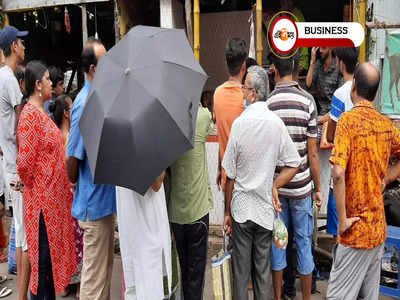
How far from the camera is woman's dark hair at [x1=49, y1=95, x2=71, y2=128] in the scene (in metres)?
3.57

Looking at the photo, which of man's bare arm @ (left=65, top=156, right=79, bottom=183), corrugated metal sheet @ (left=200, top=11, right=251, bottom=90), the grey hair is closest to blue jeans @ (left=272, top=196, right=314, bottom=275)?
the grey hair

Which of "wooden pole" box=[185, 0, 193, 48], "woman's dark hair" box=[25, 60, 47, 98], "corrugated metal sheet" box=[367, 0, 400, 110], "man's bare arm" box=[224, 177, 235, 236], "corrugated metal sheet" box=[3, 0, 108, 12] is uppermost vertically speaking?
"corrugated metal sheet" box=[3, 0, 108, 12]

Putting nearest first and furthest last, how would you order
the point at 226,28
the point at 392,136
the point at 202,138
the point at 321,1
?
the point at 392,136 < the point at 202,138 < the point at 226,28 < the point at 321,1

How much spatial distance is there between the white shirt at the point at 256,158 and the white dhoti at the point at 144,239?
71cm

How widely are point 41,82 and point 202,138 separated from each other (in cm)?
138

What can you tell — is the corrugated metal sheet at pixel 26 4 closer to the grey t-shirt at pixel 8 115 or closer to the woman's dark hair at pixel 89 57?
the grey t-shirt at pixel 8 115

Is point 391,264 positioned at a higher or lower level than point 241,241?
lower

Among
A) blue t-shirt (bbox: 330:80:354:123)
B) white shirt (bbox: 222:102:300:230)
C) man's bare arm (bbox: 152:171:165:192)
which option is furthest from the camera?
blue t-shirt (bbox: 330:80:354:123)

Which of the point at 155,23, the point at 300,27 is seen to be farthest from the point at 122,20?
the point at 300,27

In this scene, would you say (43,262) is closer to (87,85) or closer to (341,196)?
(87,85)

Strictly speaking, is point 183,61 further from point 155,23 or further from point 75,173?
point 155,23

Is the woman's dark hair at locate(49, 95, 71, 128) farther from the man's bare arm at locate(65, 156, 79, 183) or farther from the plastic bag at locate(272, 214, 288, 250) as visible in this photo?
the plastic bag at locate(272, 214, 288, 250)

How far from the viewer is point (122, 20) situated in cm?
586

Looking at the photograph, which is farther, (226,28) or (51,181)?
(226,28)
